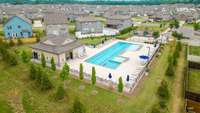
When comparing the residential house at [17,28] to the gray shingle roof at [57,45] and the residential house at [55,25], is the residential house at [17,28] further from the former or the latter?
the gray shingle roof at [57,45]

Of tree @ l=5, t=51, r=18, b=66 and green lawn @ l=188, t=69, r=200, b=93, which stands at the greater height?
tree @ l=5, t=51, r=18, b=66

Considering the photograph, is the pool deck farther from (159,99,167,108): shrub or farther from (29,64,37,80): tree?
(29,64,37,80): tree

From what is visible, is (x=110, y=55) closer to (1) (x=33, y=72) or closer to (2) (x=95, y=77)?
(2) (x=95, y=77)

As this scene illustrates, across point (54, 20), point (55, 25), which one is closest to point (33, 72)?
point (55, 25)

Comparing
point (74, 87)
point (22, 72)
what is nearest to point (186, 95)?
point (74, 87)

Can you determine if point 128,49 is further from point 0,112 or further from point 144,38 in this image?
point 0,112

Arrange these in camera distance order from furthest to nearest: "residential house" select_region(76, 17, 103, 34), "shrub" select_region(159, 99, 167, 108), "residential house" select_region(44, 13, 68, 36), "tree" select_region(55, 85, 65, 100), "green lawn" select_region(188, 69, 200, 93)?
→ "residential house" select_region(76, 17, 103, 34) < "residential house" select_region(44, 13, 68, 36) < "green lawn" select_region(188, 69, 200, 93) < "tree" select_region(55, 85, 65, 100) < "shrub" select_region(159, 99, 167, 108)

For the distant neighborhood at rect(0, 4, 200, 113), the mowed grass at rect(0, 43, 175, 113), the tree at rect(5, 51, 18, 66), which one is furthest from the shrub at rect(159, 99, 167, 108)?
the tree at rect(5, 51, 18, 66)
